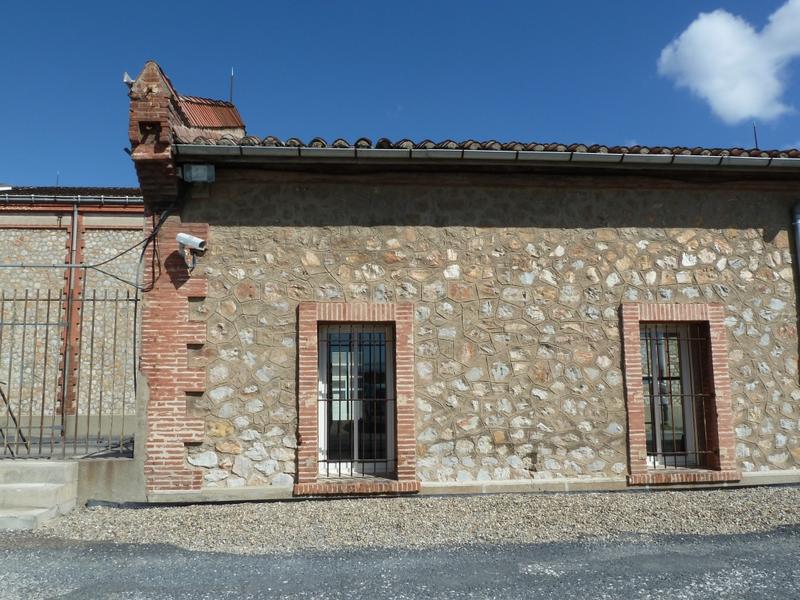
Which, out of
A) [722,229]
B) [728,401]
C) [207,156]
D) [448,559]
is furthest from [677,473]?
[207,156]

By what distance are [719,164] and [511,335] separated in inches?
118

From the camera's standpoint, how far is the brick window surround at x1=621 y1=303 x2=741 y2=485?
22.1 ft

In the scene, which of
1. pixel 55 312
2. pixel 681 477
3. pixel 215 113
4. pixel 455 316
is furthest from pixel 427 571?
pixel 55 312

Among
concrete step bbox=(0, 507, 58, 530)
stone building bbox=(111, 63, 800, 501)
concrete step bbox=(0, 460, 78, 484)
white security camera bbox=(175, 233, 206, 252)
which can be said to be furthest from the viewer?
stone building bbox=(111, 63, 800, 501)

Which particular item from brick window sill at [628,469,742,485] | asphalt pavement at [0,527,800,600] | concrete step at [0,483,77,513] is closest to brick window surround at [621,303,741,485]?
brick window sill at [628,469,742,485]

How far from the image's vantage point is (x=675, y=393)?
7.16m

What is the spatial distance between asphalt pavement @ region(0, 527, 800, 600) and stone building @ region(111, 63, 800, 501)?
1.55 metres

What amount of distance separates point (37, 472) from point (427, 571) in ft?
13.7

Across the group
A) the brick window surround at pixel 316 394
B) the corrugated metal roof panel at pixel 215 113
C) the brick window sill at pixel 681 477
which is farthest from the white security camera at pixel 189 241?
the brick window sill at pixel 681 477

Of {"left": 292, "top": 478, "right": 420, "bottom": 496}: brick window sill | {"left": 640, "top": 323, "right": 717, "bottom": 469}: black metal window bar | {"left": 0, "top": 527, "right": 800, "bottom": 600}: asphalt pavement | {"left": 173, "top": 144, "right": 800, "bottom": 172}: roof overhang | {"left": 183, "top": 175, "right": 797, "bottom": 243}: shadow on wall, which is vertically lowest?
{"left": 0, "top": 527, "right": 800, "bottom": 600}: asphalt pavement

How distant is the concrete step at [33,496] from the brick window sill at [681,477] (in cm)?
577

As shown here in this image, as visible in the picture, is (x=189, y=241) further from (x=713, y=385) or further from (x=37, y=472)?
(x=713, y=385)

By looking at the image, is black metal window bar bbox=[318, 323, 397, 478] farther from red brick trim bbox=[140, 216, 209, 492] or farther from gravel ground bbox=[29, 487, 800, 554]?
red brick trim bbox=[140, 216, 209, 492]

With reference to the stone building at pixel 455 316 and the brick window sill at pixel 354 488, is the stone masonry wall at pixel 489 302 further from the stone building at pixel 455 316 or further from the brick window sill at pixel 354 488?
the brick window sill at pixel 354 488
